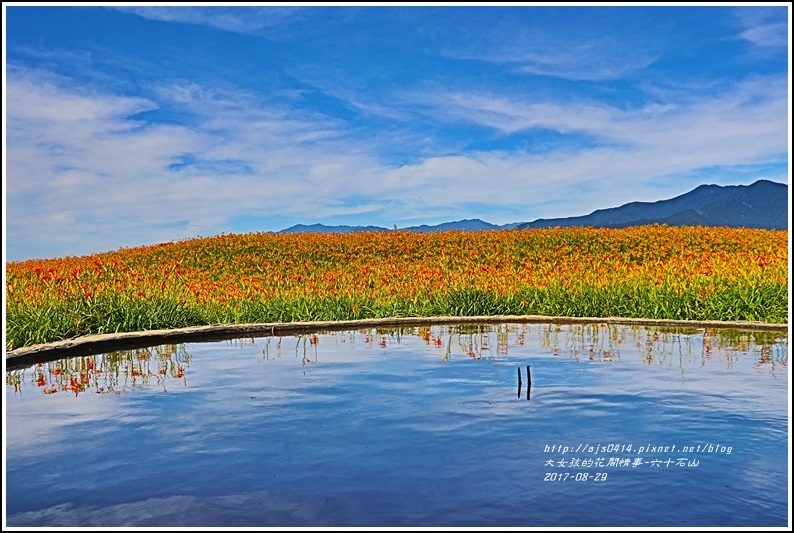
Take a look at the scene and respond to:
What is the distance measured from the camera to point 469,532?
3.50 meters

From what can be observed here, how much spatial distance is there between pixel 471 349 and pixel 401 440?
14.1 ft

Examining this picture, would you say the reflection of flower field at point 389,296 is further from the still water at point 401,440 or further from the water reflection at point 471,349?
the still water at point 401,440

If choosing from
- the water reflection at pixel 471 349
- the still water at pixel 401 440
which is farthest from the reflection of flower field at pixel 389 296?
the still water at pixel 401 440

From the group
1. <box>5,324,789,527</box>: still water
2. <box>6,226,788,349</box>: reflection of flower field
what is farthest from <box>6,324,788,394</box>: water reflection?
<box>6,226,788,349</box>: reflection of flower field

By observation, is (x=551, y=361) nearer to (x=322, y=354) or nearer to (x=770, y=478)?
(x=322, y=354)

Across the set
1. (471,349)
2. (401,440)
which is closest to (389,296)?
(471,349)

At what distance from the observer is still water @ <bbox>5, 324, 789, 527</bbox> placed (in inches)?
157

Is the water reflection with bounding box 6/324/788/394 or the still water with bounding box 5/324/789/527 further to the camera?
the water reflection with bounding box 6/324/788/394

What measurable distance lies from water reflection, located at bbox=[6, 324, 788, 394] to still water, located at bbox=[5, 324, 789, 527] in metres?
0.06

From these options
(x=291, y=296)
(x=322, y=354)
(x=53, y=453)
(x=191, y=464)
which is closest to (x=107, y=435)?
(x=53, y=453)

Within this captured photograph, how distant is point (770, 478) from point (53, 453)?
4.26 metres

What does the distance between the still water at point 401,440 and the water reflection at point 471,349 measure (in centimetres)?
6

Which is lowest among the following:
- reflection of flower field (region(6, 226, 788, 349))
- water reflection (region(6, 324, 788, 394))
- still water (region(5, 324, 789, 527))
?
still water (region(5, 324, 789, 527))

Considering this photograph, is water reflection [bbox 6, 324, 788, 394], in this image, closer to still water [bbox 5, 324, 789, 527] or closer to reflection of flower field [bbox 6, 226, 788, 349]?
still water [bbox 5, 324, 789, 527]
